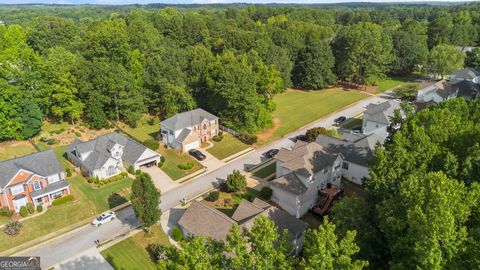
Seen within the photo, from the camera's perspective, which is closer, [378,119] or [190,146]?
[190,146]

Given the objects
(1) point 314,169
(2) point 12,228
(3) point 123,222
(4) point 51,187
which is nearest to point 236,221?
(1) point 314,169

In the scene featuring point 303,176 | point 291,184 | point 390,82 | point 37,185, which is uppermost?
point 303,176

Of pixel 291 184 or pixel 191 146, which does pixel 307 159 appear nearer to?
pixel 291 184

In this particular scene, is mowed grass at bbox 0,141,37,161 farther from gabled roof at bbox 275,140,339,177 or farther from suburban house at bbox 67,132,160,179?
gabled roof at bbox 275,140,339,177

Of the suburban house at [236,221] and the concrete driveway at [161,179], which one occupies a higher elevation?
the suburban house at [236,221]

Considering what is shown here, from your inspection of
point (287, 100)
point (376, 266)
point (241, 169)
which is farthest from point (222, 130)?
point (376, 266)

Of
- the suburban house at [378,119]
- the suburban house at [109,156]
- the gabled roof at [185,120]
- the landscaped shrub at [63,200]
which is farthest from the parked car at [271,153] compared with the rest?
the landscaped shrub at [63,200]

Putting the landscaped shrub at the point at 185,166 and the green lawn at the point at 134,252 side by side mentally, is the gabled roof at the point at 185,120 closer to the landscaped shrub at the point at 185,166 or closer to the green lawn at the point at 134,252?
the landscaped shrub at the point at 185,166
